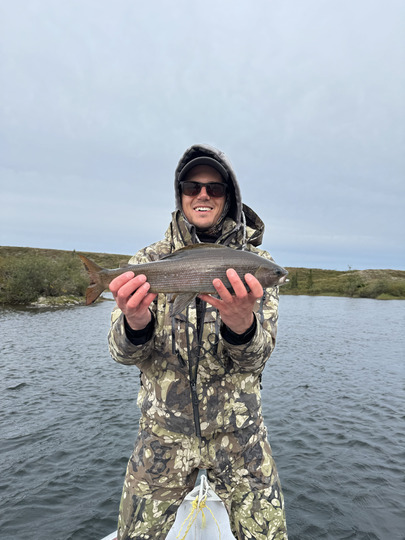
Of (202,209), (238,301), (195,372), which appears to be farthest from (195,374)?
(202,209)

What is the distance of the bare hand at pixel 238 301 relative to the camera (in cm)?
315

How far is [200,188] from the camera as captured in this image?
4.26 meters

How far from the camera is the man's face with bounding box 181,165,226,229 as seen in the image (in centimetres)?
421

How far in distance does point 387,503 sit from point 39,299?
57697mm

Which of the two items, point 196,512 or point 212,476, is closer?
point 212,476

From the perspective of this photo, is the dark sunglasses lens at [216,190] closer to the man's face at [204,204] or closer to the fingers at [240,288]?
the man's face at [204,204]

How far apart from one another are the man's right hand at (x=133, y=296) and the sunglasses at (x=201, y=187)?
137cm

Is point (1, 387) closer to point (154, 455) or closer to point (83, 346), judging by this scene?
point (83, 346)

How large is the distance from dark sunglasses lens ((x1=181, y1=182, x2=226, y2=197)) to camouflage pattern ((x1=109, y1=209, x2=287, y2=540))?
1394 mm

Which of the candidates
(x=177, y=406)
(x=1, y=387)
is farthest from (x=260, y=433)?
(x=1, y=387)

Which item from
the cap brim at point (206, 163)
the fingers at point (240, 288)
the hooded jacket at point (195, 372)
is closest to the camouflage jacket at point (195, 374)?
the hooded jacket at point (195, 372)

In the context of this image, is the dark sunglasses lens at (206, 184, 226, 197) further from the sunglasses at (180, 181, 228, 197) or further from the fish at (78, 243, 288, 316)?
the fish at (78, 243, 288, 316)

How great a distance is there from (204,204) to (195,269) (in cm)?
96

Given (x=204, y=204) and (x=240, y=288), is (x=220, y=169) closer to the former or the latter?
(x=204, y=204)
